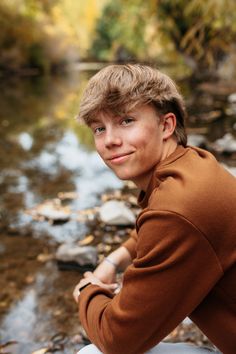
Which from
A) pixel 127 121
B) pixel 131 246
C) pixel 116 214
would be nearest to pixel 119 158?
pixel 127 121

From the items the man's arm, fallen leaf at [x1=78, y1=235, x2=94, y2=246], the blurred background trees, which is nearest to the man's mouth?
the man's arm

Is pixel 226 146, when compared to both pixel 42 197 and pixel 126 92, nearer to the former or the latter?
pixel 42 197

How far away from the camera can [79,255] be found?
2.97 m

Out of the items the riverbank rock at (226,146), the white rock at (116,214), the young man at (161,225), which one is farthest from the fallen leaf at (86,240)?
the riverbank rock at (226,146)

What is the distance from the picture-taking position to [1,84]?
1831cm

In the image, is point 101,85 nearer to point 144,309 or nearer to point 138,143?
point 138,143

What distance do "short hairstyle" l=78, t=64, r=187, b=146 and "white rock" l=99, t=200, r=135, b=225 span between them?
219 centimetres

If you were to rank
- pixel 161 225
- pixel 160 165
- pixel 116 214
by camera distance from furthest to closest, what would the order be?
1. pixel 116 214
2. pixel 160 165
3. pixel 161 225

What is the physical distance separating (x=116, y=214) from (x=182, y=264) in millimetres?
2490

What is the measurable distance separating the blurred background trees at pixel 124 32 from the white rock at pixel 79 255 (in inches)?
53.8

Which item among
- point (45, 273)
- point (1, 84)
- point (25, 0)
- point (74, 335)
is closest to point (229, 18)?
point (45, 273)

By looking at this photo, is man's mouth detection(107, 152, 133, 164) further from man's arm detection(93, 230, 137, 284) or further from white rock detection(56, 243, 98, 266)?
white rock detection(56, 243, 98, 266)

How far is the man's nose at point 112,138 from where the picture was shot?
1345 millimetres

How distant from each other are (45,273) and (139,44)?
524 inches
